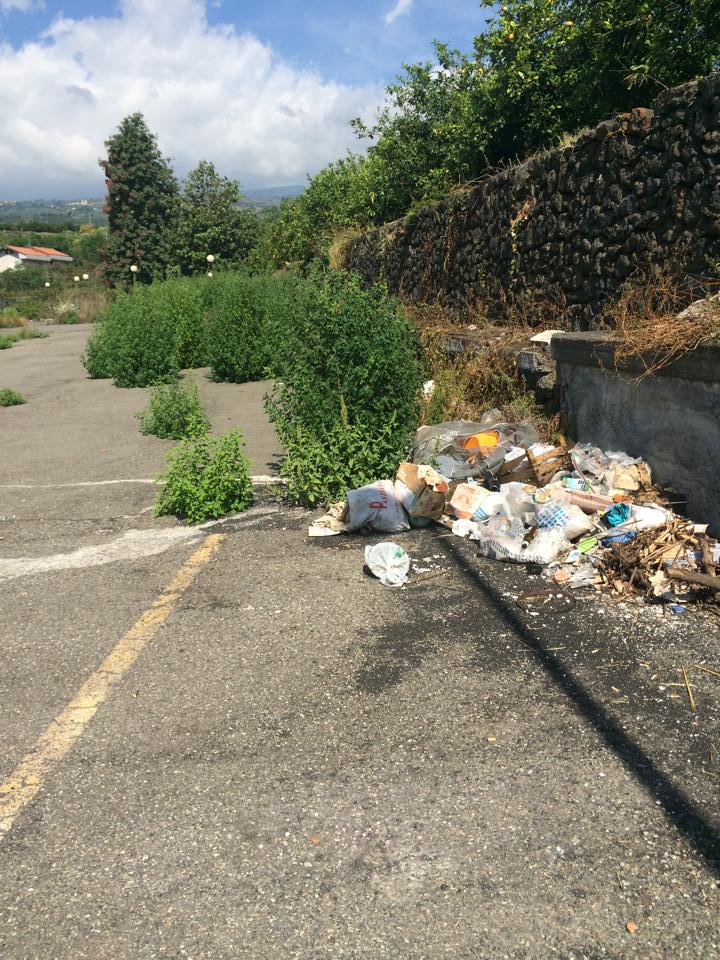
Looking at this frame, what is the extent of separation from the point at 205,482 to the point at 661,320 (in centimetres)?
362

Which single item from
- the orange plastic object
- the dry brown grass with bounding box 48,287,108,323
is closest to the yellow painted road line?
the orange plastic object

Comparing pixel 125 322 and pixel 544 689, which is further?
pixel 125 322

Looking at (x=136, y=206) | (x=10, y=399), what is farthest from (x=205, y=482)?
(x=136, y=206)

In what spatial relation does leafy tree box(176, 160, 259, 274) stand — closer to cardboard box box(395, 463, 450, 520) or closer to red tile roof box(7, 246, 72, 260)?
cardboard box box(395, 463, 450, 520)

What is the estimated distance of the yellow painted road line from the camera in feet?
10.1

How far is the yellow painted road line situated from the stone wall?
4.55 metres

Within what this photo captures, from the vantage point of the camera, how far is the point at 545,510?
5426 millimetres

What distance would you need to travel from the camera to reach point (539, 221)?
28.9ft

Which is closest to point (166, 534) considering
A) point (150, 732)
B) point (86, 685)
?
point (86, 685)

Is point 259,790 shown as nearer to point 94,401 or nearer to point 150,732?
point 150,732

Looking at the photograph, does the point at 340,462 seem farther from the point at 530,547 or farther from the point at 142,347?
the point at 142,347

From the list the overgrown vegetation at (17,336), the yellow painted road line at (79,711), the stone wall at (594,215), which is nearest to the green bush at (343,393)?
the yellow painted road line at (79,711)

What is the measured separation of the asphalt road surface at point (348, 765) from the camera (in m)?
2.41

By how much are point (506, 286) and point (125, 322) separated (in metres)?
8.95
